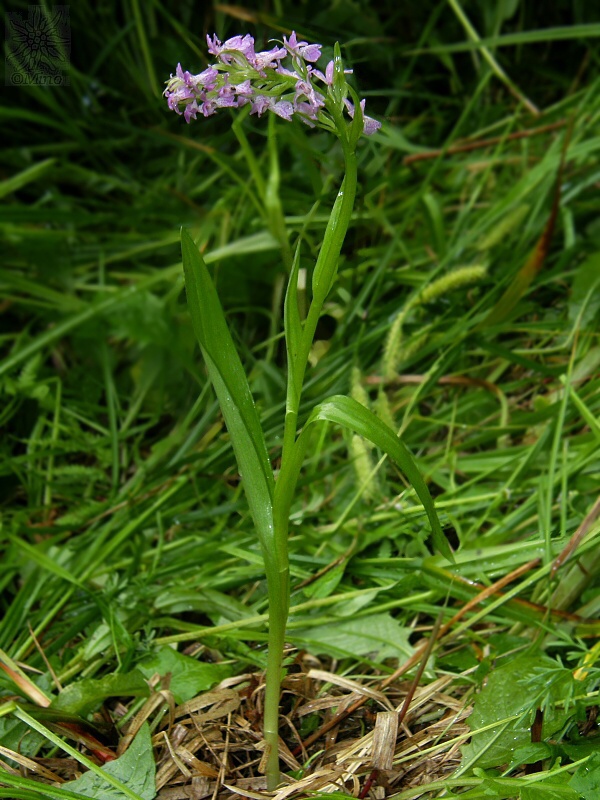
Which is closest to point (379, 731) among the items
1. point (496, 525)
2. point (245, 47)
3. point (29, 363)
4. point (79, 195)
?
point (496, 525)

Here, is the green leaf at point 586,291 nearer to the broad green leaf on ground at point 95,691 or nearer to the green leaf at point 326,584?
the green leaf at point 326,584

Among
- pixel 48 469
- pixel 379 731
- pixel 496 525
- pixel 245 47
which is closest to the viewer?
pixel 245 47

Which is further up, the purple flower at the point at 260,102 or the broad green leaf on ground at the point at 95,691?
the purple flower at the point at 260,102

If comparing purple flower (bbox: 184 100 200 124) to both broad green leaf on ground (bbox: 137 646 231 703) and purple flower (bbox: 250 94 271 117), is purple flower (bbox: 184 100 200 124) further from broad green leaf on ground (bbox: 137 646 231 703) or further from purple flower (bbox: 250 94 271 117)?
broad green leaf on ground (bbox: 137 646 231 703)

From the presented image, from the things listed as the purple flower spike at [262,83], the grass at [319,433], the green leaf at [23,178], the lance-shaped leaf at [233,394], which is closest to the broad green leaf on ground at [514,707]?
the grass at [319,433]

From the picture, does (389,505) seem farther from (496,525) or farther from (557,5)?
(557,5)

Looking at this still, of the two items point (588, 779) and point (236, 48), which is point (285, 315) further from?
point (588, 779)

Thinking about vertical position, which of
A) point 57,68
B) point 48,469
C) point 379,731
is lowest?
point 379,731
